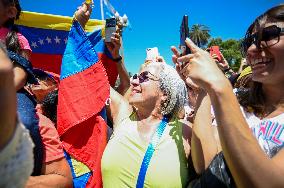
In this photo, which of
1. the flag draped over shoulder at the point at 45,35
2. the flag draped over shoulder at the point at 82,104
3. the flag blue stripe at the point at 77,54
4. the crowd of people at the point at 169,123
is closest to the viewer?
the crowd of people at the point at 169,123

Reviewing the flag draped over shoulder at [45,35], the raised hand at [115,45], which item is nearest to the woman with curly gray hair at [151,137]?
the raised hand at [115,45]

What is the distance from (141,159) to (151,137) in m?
0.23

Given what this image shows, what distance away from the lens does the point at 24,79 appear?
1511 mm

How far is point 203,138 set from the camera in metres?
1.93

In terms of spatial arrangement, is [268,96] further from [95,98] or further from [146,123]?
[95,98]

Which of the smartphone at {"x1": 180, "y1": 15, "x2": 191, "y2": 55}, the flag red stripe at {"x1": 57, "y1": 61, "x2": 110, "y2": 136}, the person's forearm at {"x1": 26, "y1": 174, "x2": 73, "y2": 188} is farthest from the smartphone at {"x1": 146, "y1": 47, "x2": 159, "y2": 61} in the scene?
the person's forearm at {"x1": 26, "y1": 174, "x2": 73, "y2": 188}

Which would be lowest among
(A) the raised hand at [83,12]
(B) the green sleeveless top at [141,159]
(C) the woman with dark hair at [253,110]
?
(B) the green sleeveless top at [141,159]

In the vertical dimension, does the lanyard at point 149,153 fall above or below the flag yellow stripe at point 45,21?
below

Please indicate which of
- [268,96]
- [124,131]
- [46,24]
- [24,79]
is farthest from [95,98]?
[46,24]

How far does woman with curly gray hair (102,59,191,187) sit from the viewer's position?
7.37 ft

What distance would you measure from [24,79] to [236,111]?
1.03 m

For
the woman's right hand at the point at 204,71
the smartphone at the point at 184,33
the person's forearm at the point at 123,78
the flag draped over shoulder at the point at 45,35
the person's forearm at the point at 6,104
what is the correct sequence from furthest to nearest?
the flag draped over shoulder at the point at 45,35 → the person's forearm at the point at 123,78 → the smartphone at the point at 184,33 → the woman's right hand at the point at 204,71 → the person's forearm at the point at 6,104

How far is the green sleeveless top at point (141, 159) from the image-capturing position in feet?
7.27

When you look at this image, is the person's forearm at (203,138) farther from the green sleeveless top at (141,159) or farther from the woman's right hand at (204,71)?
the woman's right hand at (204,71)
